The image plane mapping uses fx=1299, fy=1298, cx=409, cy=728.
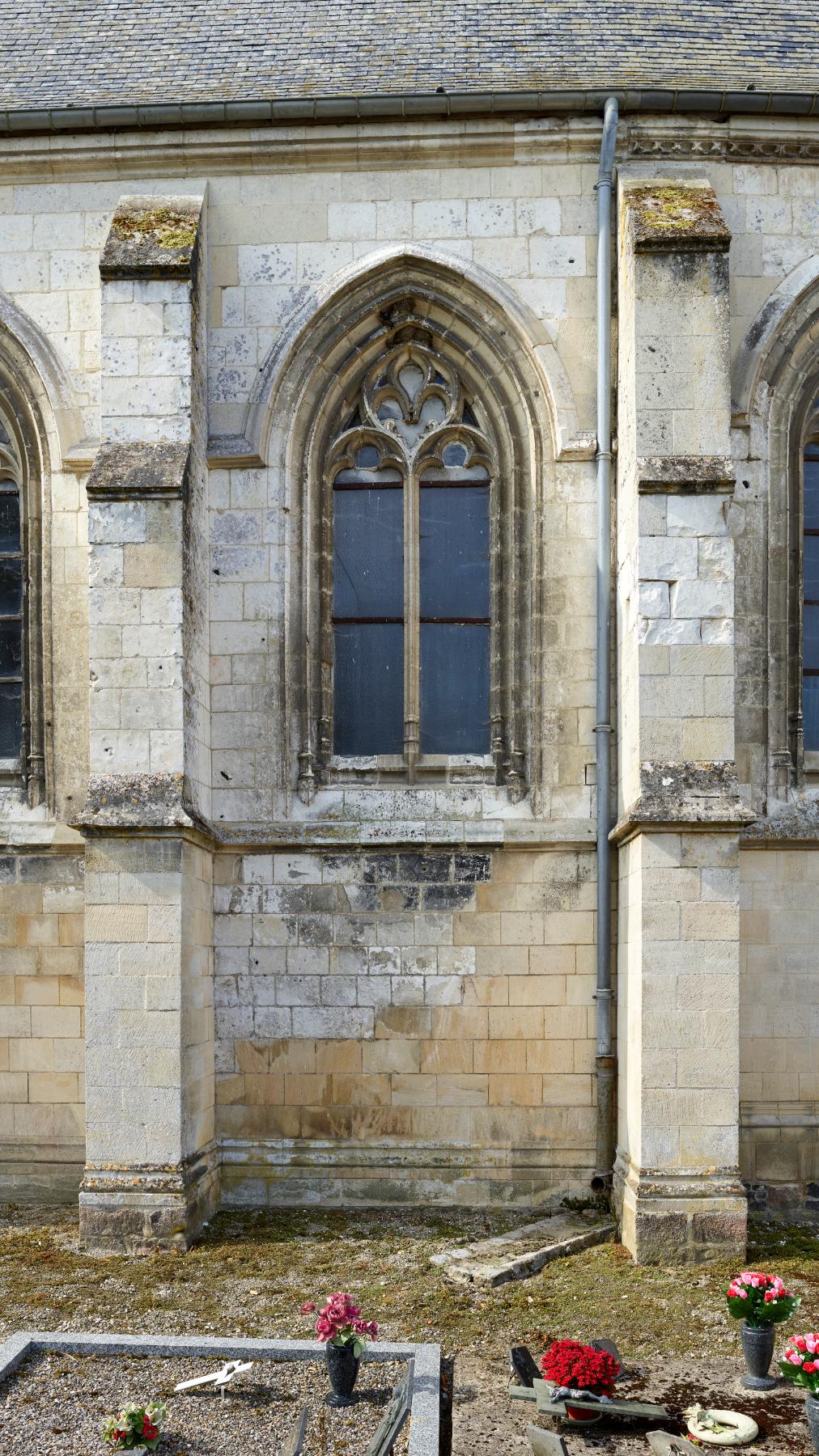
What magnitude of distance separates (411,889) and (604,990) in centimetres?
147

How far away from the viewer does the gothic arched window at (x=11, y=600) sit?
9.48 m

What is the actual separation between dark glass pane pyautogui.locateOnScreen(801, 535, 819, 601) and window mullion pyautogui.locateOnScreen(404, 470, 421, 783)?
9.15 ft

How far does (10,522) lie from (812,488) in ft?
19.3

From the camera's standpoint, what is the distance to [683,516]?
8070 mm

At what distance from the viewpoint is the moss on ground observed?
6.62m

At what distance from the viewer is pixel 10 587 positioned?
31.4 feet

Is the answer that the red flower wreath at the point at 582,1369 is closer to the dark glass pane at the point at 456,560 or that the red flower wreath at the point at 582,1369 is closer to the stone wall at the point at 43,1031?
the stone wall at the point at 43,1031

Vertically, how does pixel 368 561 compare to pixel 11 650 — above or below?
above

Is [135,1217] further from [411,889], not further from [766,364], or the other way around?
[766,364]

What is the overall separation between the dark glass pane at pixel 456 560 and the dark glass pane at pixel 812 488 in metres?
2.31

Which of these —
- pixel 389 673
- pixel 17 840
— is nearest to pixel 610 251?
pixel 389 673

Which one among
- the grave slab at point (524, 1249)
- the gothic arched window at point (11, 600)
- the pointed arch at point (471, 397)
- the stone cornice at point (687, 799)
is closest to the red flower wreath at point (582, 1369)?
the grave slab at point (524, 1249)

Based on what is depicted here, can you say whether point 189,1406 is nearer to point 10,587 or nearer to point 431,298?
point 10,587

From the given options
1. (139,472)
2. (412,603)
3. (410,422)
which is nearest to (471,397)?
(410,422)
